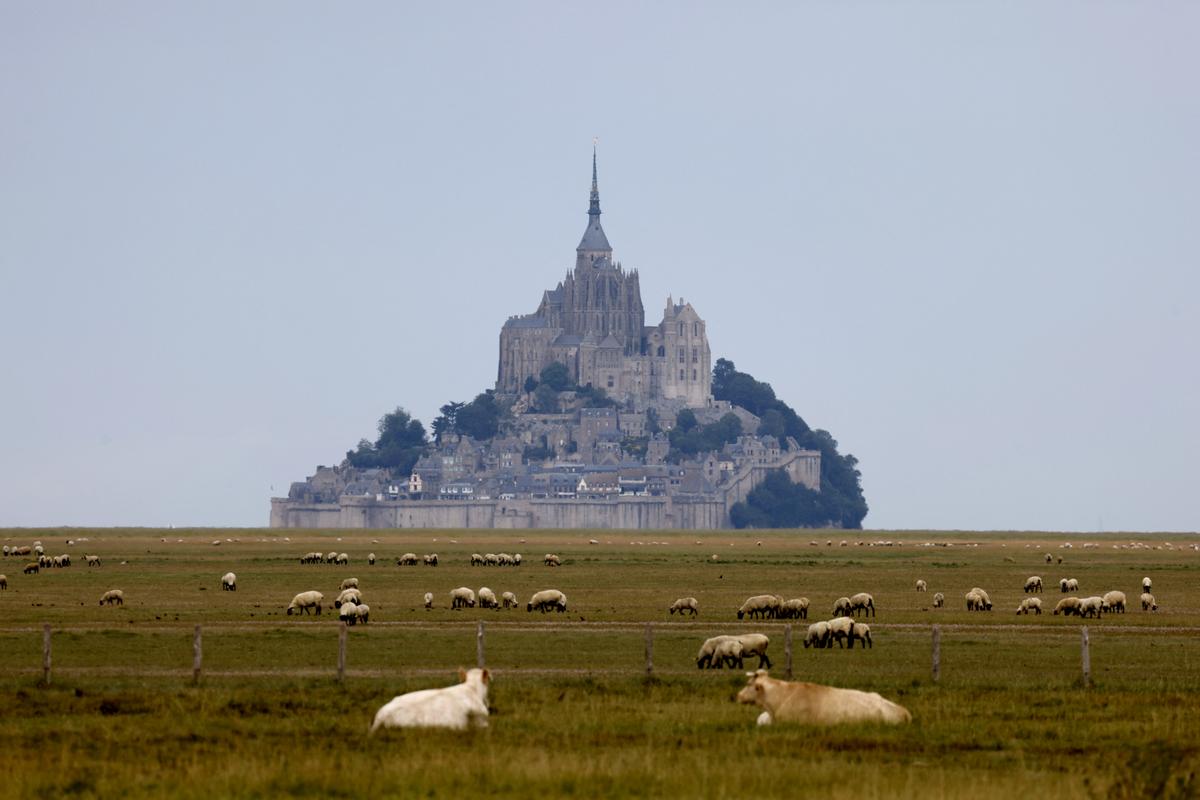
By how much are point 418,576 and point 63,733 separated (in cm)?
6668

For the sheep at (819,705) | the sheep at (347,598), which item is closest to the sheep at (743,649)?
the sheep at (819,705)

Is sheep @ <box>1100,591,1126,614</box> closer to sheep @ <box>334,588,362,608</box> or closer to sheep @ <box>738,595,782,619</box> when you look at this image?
sheep @ <box>738,595,782,619</box>

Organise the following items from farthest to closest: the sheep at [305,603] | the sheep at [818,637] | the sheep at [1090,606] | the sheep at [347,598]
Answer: the sheep at [347,598] < the sheep at [1090,606] < the sheep at [305,603] < the sheep at [818,637]

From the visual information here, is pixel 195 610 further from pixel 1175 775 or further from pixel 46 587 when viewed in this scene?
pixel 1175 775

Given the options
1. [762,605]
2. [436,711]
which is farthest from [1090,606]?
[436,711]

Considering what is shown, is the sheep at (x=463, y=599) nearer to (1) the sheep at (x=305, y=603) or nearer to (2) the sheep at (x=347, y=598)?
(2) the sheep at (x=347, y=598)

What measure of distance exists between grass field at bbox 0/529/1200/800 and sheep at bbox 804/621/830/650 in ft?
2.88

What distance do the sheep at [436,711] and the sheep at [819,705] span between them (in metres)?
3.86

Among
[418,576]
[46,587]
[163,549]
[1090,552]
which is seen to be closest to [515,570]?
[418,576]

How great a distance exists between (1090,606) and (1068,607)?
2.26ft

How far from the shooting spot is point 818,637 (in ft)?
153

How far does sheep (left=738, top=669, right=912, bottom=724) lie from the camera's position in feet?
88.6

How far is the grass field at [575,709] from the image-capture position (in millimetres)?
22172

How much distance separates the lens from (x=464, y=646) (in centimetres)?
4556
